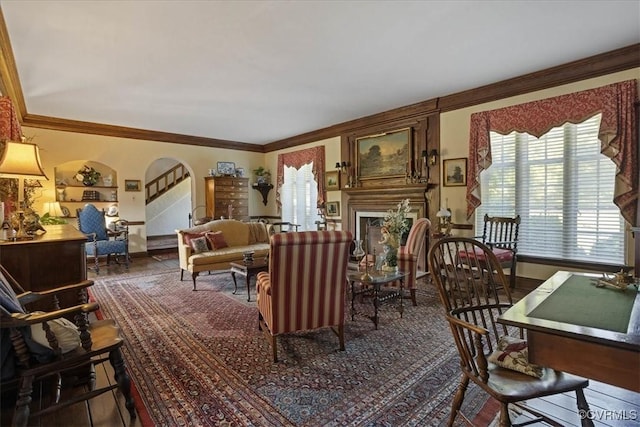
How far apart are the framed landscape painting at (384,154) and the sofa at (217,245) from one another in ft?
7.62

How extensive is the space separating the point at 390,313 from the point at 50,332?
9.32 feet

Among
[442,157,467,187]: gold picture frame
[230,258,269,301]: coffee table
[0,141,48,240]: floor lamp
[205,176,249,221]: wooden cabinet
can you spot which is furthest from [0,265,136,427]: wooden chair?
[205,176,249,221]: wooden cabinet

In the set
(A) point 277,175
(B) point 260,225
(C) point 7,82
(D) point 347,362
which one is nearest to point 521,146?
(D) point 347,362

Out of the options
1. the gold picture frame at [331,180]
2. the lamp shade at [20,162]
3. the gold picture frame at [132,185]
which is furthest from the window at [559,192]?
the gold picture frame at [132,185]

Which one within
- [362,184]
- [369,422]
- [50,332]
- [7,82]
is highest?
[7,82]

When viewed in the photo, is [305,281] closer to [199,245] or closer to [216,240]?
[199,245]

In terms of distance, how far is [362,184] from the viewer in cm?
632

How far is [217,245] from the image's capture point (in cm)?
518

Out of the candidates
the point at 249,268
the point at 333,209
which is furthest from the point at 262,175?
the point at 249,268

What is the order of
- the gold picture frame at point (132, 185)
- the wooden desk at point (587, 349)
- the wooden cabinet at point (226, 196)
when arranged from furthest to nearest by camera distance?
the wooden cabinet at point (226, 196), the gold picture frame at point (132, 185), the wooden desk at point (587, 349)

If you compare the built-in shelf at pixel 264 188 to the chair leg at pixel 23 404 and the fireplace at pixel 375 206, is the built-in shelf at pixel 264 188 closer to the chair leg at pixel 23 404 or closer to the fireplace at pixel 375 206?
the fireplace at pixel 375 206

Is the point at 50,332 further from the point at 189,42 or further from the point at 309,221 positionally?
the point at 309,221

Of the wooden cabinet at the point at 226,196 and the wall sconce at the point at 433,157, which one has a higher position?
the wall sconce at the point at 433,157

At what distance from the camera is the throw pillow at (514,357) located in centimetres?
137
